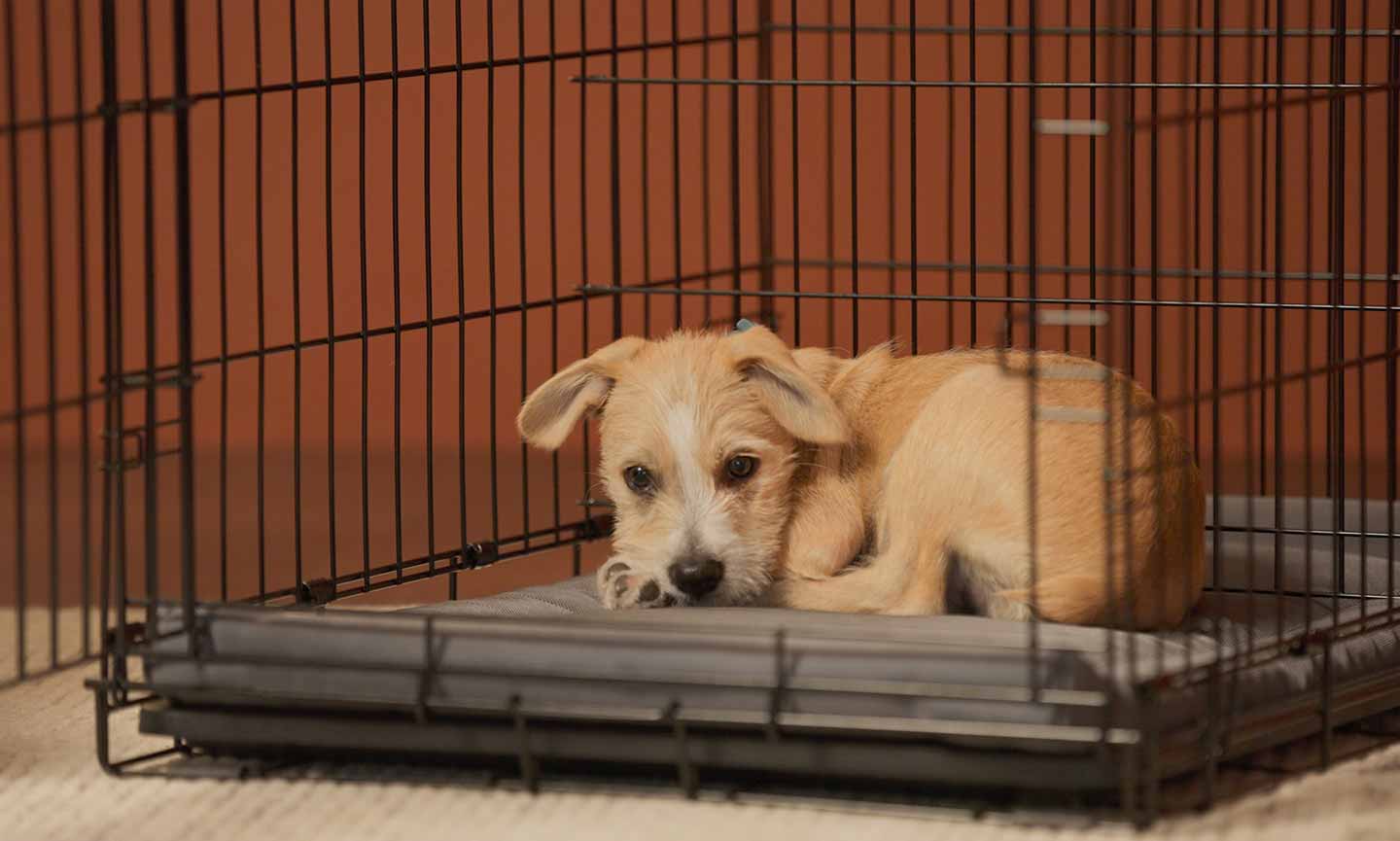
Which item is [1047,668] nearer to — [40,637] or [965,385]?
[965,385]

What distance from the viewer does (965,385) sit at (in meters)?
3.73

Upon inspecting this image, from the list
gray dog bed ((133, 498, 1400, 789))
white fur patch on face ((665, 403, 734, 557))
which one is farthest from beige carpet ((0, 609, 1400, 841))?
white fur patch on face ((665, 403, 734, 557))

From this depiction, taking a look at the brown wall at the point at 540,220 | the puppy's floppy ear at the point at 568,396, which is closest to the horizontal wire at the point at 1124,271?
the puppy's floppy ear at the point at 568,396

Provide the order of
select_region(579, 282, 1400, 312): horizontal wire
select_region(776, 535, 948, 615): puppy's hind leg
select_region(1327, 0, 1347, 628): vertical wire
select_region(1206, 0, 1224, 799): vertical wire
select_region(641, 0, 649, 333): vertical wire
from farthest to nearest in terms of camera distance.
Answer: select_region(641, 0, 649, 333): vertical wire, select_region(579, 282, 1400, 312): horizontal wire, select_region(776, 535, 948, 615): puppy's hind leg, select_region(1327, 0, 1347, 628): vertical wire, select_region(1206, 0, 1224, 799): vertical wire

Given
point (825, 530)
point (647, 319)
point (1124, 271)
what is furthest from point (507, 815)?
point (647, 319)

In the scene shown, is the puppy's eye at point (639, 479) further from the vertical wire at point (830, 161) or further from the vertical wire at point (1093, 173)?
the vertical wire at point (1093, 173)

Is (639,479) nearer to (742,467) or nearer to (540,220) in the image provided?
(742,467)

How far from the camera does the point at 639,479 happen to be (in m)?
3.94

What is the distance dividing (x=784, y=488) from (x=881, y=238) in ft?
11.3

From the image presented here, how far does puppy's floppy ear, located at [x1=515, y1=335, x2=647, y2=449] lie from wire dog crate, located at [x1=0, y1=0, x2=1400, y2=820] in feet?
1.14

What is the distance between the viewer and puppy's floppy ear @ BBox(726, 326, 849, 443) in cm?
381

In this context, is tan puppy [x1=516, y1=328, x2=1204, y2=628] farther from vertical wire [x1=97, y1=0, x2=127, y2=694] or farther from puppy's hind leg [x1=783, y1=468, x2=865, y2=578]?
vertical wire [x1=97, y1=0, x2=127, y2=694]

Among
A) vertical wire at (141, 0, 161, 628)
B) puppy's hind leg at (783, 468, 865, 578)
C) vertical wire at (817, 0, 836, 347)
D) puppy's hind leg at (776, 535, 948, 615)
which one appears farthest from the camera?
vertical wire at (817, 0, 836, 347)

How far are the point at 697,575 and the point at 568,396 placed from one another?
48cm
